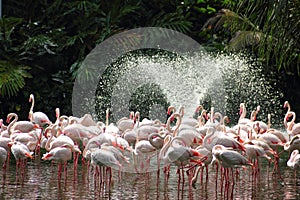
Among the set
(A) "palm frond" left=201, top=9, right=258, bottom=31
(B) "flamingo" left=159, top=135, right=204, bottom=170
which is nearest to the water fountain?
(A) "palm frond" left=201, top=9, right=258, bottom=31

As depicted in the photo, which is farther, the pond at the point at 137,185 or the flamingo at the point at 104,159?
the flamingo at the point at 104,159

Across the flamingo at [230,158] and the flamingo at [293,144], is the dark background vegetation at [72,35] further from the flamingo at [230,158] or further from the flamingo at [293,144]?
the flamingo at [230,158]

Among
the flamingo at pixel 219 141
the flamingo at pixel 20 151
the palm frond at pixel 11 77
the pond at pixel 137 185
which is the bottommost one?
the pond at pixel 137 185

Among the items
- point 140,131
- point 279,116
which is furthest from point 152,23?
point 140,131

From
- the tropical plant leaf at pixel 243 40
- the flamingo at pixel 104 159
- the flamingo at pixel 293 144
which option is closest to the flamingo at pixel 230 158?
the flamingo at pixel 104 159

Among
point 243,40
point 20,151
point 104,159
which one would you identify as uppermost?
point 243,40

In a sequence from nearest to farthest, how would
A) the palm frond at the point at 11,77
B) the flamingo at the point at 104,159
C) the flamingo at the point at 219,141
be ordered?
the flamingo at the point at 104,159 → the flamingo at the point at 219,141 → the palm frond at the point at 11,77

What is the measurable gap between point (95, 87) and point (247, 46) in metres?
4.07

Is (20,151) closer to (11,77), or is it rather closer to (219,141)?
(219,141)

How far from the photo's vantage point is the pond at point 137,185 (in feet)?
22.4

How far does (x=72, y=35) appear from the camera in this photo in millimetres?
17859

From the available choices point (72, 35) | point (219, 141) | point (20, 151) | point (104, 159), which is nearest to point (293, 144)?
point (219, 141)

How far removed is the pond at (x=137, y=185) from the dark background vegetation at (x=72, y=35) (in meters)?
6.48

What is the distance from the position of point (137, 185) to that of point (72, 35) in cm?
1078
